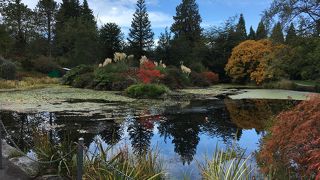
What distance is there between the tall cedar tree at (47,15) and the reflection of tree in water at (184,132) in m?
36.6

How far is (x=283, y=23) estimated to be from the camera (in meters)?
17.0

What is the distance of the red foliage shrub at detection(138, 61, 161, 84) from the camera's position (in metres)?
23.6

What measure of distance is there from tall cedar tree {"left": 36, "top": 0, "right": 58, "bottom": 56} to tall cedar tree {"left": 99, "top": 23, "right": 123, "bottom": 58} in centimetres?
1368

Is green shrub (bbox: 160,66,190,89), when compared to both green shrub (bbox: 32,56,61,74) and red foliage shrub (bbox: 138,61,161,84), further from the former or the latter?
green shrub (bbox: 32,56,61,74)

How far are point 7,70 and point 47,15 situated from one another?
22.5 m

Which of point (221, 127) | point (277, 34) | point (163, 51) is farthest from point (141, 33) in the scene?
point (221, 127)

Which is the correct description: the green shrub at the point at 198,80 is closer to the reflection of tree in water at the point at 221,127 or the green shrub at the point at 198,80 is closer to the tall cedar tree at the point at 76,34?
the tall cedar tree at the point at 76,34

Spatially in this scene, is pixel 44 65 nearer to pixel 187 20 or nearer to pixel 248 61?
pixel 248 61

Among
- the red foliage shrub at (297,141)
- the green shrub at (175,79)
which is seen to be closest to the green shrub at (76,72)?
the green shrub at (175,79)

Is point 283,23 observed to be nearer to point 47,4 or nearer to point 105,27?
point 105,27

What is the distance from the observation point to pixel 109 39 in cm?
3478

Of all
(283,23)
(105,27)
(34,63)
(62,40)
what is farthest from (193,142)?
(62,40)

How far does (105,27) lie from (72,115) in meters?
22.9


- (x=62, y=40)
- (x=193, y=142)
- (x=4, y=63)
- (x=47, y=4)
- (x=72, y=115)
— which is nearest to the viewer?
(x=193, y=142)
